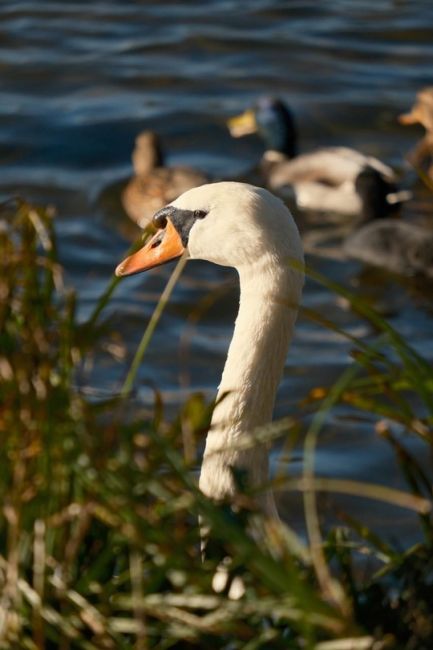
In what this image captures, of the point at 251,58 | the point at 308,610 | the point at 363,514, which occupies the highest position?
the point at 308,610

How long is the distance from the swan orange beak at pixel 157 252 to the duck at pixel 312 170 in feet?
23.6

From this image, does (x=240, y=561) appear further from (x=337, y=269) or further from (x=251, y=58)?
(x=251, y=58)

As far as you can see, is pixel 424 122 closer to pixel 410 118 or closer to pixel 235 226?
pixel 410 118

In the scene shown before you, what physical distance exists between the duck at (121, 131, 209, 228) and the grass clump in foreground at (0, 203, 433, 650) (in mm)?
9053

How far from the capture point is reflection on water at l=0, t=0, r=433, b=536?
10188mm

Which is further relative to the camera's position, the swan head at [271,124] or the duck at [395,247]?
the swan head at [271,124]

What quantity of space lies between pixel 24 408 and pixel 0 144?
1113cm

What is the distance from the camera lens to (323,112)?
14703 millimetres

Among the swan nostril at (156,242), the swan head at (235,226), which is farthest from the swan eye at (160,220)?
the swan nostril at (156,242)

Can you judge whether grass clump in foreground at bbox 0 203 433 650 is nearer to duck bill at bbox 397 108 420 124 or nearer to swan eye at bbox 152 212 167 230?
swan eye at bbox 152 212 167 230

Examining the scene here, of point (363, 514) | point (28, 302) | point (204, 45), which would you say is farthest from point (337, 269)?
point (28, 302)

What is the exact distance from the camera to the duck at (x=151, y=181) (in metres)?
12.1

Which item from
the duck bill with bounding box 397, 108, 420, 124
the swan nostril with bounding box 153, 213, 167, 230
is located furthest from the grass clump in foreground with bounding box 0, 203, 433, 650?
the duck bill with bounding box 397, 108, 420, 124

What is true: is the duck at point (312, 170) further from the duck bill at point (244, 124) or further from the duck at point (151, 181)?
the duck at point (151, 181)
